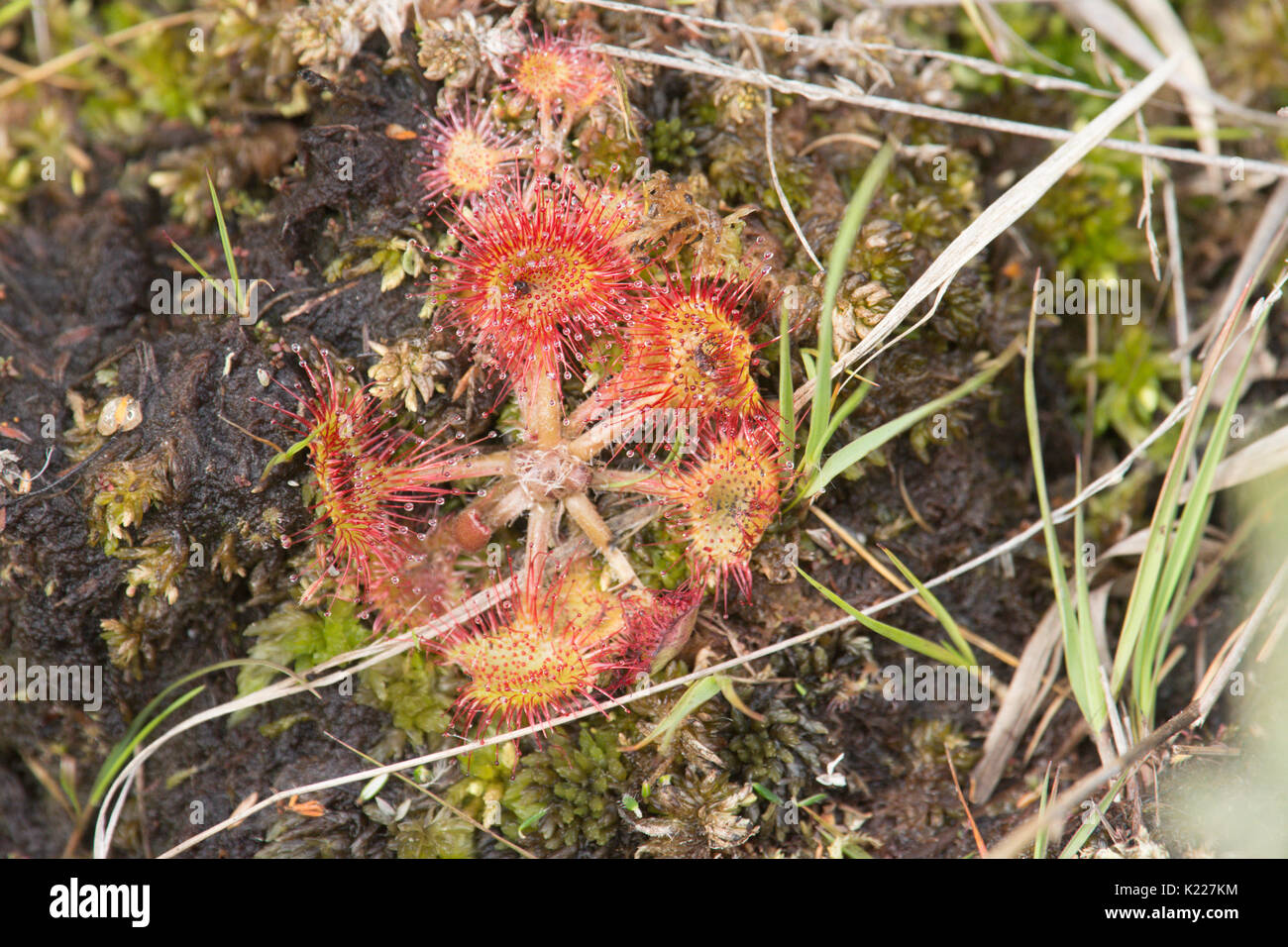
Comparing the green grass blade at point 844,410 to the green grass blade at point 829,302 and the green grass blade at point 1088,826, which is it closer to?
the green grass blade at point 829,302

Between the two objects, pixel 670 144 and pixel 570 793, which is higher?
pixel 670 144

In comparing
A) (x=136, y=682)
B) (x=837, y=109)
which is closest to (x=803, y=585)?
(x=837, y=109)

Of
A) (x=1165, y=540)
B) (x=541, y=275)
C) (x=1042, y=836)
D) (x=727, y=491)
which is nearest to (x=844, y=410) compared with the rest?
(x=727, y=491)

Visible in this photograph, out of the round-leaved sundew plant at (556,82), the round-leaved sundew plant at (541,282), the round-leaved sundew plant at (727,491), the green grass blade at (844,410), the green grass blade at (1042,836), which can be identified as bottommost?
the green grass blade at (1042,836)

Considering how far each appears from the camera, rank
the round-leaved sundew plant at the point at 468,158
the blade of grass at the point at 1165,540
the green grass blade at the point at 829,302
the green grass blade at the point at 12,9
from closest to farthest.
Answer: the green grass blade at the point at 829,302 → the blade of grass at the point at 1165,540 → the round-leaved sundew plant at the point at 468,158 → the green grass blade at the point at 12,9

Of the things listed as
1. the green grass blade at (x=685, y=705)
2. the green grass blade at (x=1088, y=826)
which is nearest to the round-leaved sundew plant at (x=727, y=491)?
the green grass blade at (x=685, y=705)

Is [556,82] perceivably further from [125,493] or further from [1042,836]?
[1042,836]
